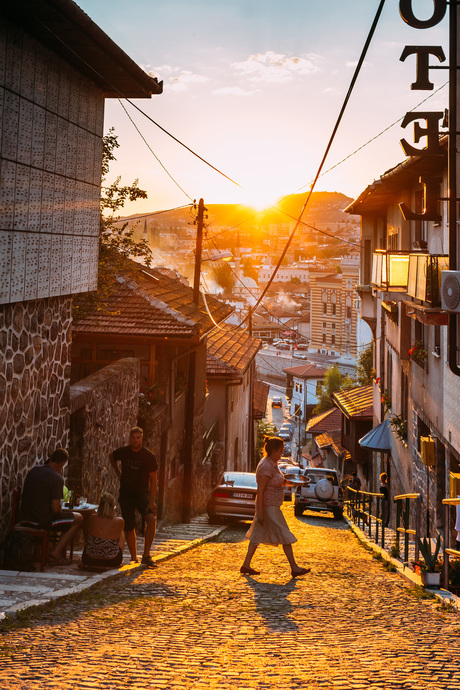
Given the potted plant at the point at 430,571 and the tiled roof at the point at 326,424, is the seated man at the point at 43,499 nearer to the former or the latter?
the potted plant at the point at 430,571

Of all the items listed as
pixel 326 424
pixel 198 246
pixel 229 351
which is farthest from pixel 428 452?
pixel 326 424

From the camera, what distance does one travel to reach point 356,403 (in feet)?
121

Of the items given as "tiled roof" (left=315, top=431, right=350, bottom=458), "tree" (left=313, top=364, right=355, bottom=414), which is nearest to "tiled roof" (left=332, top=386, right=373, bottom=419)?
"tiled roof" (left=315, top=431, right=350, bottom=458)

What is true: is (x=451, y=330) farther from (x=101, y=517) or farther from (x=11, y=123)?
(x=11, y=123)

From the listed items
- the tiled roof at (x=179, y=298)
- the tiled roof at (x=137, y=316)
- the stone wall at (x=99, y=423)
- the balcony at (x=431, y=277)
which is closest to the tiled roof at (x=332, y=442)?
the tiled roof at (x=179, y=298)

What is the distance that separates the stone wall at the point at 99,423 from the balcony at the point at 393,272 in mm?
4959

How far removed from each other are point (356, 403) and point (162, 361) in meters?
19.9

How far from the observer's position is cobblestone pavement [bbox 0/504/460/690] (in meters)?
→ 4.48

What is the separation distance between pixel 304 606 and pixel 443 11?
25.7ft

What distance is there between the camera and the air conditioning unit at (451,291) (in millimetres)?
10102

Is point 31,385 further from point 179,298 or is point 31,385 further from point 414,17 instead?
point 179,298

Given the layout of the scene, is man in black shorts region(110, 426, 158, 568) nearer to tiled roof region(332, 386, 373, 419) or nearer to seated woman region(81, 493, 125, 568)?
seated woman region(81, 493, 125, 568)

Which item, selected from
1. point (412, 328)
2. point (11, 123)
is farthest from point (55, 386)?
point (412, 328)

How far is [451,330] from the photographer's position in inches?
428
